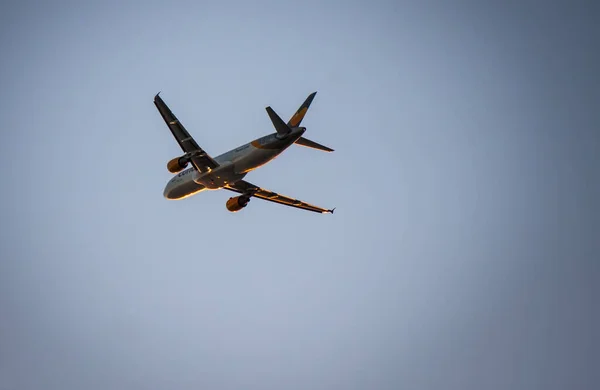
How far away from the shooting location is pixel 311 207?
190 feet

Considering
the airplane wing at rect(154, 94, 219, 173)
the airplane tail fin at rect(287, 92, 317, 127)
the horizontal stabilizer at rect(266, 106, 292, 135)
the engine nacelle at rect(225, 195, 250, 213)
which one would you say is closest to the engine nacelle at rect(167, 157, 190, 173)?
the airplane wing at rect(154, 94, 219, 173)

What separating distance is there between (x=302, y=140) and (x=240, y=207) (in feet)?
34.3

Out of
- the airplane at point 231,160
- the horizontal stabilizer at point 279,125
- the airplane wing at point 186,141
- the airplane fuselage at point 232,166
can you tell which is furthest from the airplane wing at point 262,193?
the horizontal stabilizer at point 279,125

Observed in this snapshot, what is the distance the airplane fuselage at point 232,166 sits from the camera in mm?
47219

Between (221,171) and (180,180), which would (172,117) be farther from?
(180,180)

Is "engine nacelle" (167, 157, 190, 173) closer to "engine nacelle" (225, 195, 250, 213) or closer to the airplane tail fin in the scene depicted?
"engine nacelle" (225, 195, 250, 213)

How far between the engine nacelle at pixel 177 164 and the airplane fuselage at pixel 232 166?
143cm

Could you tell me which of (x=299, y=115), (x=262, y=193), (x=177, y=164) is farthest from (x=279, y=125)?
(x=262, y=193)

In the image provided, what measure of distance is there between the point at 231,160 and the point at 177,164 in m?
3.90

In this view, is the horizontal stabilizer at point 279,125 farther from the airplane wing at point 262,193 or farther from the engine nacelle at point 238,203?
the engine nacelle at point 238,203

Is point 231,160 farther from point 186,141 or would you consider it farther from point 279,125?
point 279,125

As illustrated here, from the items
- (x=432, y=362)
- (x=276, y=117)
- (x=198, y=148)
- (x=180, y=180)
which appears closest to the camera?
(x=276, y=117)

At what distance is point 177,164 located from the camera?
166 feet

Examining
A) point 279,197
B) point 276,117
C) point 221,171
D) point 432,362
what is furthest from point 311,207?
point 432,362
